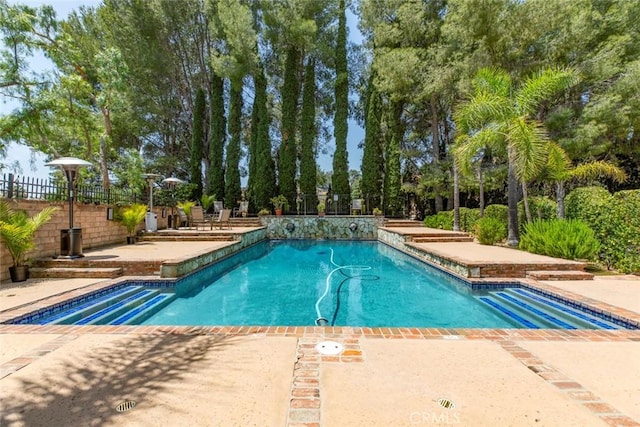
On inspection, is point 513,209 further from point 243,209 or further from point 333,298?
point 243,209

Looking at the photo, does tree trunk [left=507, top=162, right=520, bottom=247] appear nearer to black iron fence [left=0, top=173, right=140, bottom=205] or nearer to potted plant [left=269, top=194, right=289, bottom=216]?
potted plant [left=269, top=194, right=289, bottom=216]

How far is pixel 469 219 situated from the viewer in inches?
480

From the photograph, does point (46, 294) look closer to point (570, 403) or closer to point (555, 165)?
point (570, 403)

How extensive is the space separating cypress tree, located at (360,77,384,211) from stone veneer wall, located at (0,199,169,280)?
11.9m

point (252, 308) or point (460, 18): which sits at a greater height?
point (460, 18)

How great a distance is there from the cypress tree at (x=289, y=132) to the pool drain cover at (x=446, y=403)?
16.7 metres

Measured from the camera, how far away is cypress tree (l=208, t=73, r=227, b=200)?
61.3 ft

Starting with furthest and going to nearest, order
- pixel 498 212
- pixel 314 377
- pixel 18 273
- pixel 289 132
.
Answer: pixel 289 132, pixel 498 212, pixel 18 273, pixel 314 377

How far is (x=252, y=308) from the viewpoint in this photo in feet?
16.2

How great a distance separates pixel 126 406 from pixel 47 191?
7.32 metres

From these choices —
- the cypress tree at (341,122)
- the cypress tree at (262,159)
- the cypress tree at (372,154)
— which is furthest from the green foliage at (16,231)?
the cypress tree at (372,154)

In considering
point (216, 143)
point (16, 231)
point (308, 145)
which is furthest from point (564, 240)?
point (216, 143)

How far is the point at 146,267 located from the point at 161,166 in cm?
1505

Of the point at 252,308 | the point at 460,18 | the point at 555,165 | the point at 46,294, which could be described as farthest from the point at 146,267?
the point at 460,18
